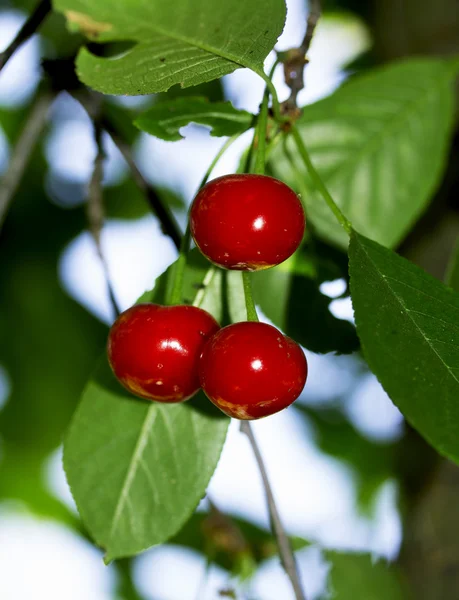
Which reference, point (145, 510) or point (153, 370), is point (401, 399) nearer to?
point (153, 370)

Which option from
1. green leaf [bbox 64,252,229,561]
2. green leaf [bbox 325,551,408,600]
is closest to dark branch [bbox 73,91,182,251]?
green leaf [bbox 64,252,229,561]

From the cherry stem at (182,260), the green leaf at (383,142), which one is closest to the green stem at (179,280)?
the cherry stem at (182,260)

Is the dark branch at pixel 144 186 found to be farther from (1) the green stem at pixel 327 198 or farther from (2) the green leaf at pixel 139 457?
(1) the green stem at pixel 327 198

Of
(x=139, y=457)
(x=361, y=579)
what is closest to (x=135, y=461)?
(x=139, y=457)

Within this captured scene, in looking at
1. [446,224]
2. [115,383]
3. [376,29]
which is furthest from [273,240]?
[376,29]

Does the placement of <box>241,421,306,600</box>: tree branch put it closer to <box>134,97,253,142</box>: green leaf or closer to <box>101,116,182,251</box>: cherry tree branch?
<box>101,116,182,251</box>: cherry tree branch
